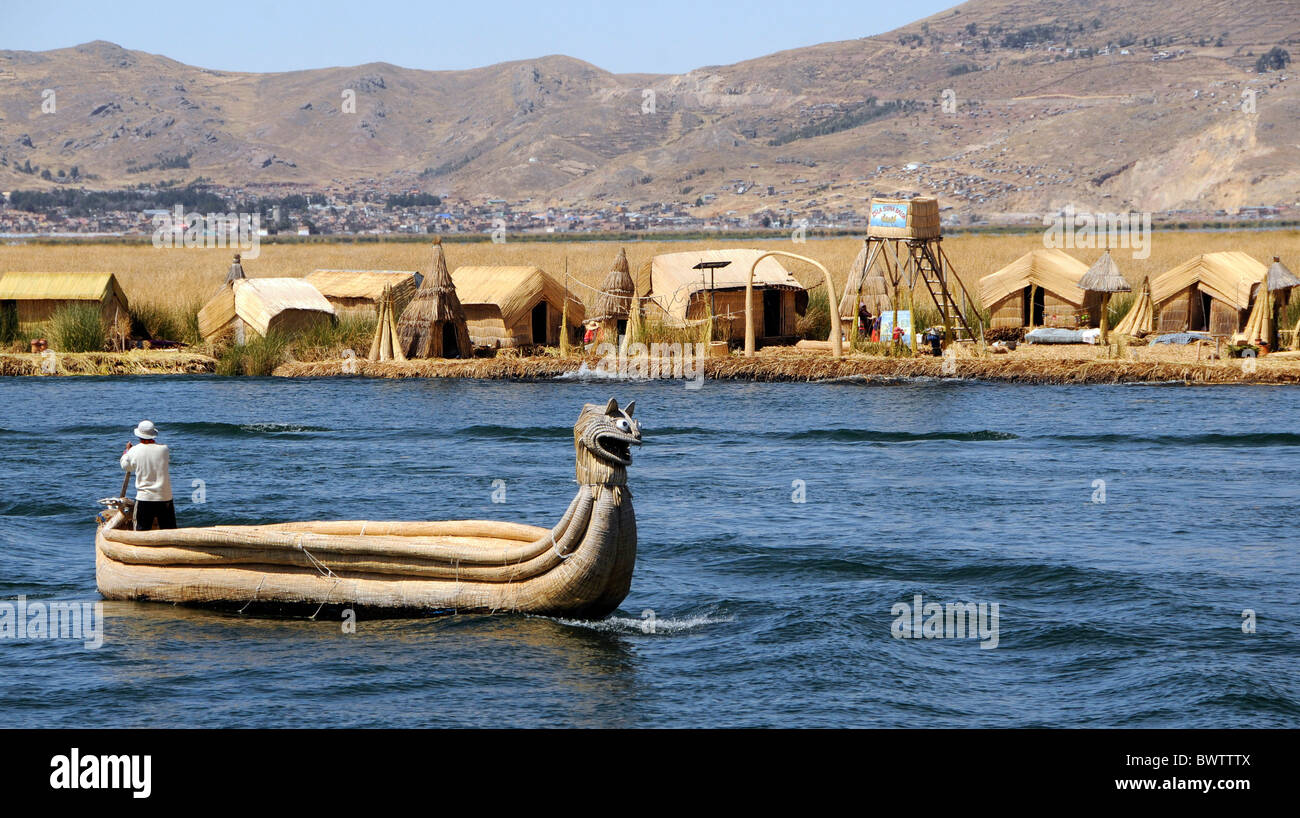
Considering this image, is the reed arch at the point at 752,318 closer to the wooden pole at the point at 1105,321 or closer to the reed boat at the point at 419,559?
the wooden pole at the point at 1105,321

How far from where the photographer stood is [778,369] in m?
38.8

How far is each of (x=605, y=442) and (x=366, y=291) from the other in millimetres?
29660

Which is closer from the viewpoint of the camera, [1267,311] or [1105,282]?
[1267,311]

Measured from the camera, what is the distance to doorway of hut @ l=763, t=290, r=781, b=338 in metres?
42.6

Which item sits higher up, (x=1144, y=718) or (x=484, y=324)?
(x=484, y=324)

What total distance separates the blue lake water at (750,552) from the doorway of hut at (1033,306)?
6.39 meters

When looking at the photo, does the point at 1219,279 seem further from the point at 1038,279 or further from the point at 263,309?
the point at 263,309

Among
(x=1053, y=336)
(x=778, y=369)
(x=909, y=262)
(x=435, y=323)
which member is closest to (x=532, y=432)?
(x=435, y=323)

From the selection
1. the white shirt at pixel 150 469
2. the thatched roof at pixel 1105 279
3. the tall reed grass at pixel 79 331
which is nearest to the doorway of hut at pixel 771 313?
the thatched roof at pixel 1105 279

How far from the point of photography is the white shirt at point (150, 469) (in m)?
16.1
